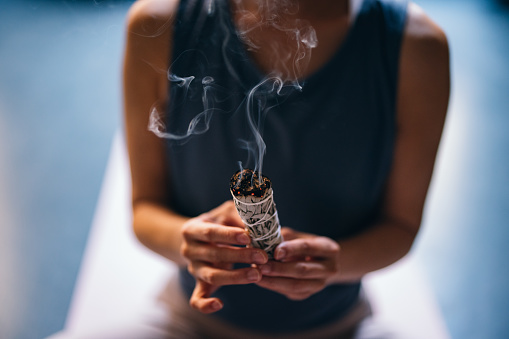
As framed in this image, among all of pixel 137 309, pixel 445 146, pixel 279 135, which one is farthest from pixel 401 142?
pixel 445 146

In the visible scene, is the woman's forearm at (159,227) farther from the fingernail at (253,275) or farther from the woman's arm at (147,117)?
the fingernail at (253,275)

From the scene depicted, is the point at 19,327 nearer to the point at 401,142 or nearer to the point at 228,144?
the point at 228,144

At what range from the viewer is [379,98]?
0.62 meters

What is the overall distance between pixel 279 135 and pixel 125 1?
244mm

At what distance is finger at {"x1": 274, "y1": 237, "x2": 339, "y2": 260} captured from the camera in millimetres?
526

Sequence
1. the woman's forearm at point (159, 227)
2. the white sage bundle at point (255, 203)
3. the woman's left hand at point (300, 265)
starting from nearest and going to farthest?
the white sage bundle at point (255, 203)
the woman's left hand at point (300, 265)
the woman's forearm at point (159, 227)

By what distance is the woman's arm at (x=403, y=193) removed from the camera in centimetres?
56

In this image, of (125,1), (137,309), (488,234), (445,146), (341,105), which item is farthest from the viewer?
(445,146)

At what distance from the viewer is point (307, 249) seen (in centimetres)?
56

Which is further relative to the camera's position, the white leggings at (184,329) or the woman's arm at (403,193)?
the white leggings at (184,329)

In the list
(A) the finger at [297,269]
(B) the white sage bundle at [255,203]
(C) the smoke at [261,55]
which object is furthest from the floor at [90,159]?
(A) the finger at [297,269]

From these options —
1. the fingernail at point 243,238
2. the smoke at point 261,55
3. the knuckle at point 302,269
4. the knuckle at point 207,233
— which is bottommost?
the knuckle at point 302,269

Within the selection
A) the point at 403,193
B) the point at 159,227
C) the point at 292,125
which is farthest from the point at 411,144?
the point at 159,227

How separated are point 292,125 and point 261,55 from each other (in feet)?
0.33
